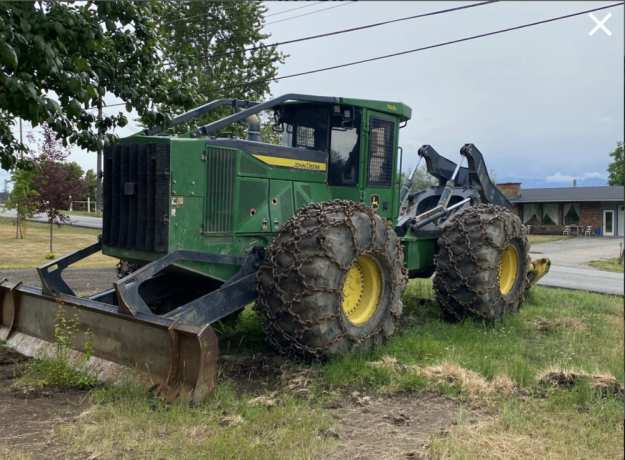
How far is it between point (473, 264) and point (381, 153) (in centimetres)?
184

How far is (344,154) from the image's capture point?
689 centimetres

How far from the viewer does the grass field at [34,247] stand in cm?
1445

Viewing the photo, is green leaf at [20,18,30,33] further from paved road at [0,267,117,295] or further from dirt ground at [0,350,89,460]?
paved road at [0,267,117,295]

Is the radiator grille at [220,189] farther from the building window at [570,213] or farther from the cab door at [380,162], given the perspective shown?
the building window at [570,213]

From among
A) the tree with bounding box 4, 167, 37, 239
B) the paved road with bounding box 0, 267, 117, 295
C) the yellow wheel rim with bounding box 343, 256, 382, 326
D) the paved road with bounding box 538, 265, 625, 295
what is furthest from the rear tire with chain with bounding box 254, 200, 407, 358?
the tree with bounding box 4, 167, 37, 239

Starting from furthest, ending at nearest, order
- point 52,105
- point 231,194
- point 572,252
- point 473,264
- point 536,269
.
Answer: point 572,252 → point 536,269 → point 473,264 → point 231,194 → point 52,105

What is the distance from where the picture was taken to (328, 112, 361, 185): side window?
269 inches

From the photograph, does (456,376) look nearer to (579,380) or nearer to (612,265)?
(579,380)

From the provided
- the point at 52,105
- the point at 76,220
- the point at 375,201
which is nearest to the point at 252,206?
the point at 375,201

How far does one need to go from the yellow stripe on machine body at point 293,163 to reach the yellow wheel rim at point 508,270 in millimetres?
3190

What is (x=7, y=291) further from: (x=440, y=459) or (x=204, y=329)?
(x=440, y=459)

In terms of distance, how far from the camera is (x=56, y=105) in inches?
159

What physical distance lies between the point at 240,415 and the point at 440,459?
1500mm

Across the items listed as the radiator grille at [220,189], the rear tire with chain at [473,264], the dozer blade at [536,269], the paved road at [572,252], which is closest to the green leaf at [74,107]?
the radiator grille at [220,189]
